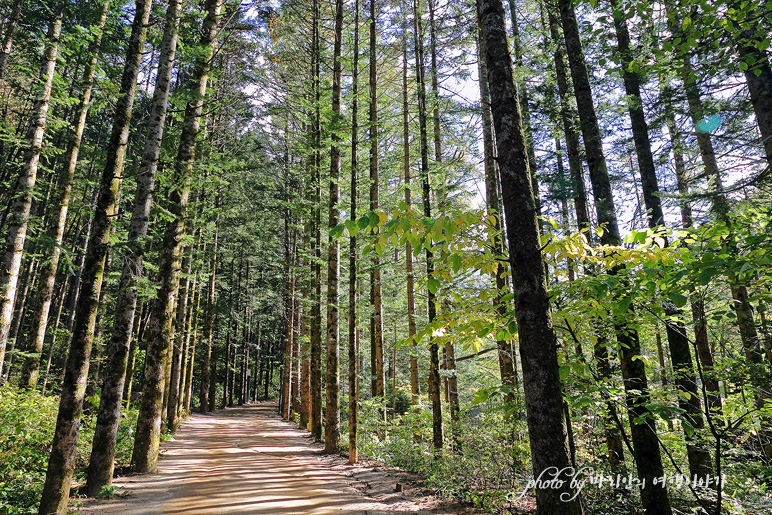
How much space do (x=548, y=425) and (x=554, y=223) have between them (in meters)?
1.59

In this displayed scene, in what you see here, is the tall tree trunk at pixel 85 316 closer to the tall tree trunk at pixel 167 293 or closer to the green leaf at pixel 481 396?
the tall tree trunk at pixel 167 293

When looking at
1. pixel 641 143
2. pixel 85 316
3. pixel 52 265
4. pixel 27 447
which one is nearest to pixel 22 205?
pixel 52 265

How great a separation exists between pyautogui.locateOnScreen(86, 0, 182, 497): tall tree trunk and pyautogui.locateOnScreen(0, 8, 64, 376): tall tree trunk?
176 inches

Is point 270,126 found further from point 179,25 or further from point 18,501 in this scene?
point 18,501

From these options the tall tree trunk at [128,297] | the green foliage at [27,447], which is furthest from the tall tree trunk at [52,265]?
the tall tree trunk at [128,297]

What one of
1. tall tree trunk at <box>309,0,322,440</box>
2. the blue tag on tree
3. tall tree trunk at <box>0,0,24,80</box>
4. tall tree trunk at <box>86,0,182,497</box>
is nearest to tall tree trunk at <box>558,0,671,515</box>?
the blue tag on tree

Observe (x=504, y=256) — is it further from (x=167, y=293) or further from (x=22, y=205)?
(x=22, y=205)

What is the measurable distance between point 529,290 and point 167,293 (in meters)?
9.40

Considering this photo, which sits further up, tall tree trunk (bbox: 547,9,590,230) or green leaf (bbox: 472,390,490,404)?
tall tree trunk (bbox: 547,9,590,230)

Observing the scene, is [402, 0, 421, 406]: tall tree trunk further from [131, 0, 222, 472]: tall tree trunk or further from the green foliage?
the green foliage

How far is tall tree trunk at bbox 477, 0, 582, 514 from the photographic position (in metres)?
2.50

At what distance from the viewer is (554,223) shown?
3059 mm

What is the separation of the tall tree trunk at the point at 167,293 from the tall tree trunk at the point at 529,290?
7.53 m

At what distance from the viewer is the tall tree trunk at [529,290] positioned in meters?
2.50
